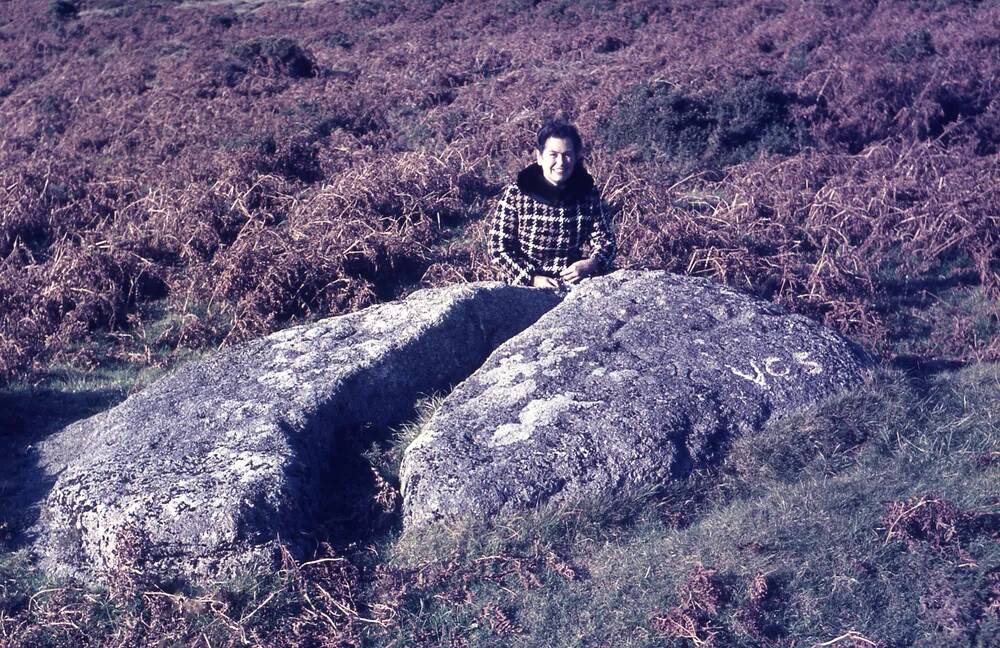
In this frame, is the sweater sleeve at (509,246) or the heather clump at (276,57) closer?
the sweater sleeve at (509,246)

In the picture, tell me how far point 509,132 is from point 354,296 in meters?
4.55

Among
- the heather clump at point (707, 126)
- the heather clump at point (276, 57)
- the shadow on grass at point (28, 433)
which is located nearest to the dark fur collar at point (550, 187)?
the shadow on grass at point (28, 433)

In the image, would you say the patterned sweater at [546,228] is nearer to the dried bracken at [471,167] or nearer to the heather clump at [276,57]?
the dried bracken at [471,167]

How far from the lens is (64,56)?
62.2ft

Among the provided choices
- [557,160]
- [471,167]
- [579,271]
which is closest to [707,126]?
[471,167]

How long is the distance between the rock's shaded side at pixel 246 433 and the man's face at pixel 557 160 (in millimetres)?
757

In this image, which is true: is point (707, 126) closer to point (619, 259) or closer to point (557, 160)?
point (619, 259)

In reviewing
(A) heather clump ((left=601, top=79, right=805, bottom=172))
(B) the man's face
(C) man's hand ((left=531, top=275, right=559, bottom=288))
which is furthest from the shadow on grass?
(A) heather clump ((left=601, top=79, right=805, bottom=172))

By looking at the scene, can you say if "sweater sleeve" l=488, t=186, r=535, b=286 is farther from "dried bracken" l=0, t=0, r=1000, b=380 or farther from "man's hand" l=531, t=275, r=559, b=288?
"dried bracken" l=0, t=0, r=1000, b=380

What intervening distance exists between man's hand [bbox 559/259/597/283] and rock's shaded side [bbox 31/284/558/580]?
27 centimetres

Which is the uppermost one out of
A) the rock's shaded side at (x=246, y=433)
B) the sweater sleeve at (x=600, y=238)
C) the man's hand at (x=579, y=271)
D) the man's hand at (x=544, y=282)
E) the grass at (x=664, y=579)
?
the sweater sleeve at (x=600, y=238)

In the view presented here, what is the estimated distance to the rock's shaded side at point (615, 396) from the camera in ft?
14.1

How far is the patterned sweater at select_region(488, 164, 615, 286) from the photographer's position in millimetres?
6098

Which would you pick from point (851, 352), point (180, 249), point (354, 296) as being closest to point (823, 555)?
point (851, 352)
